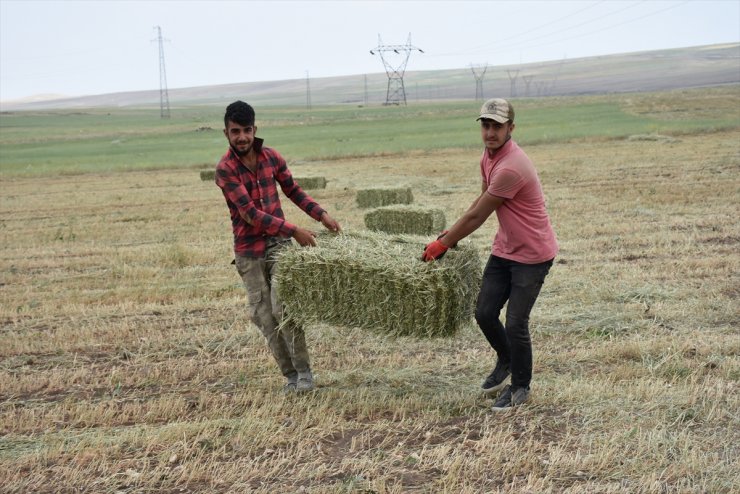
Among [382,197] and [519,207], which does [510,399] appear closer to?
[519,207]

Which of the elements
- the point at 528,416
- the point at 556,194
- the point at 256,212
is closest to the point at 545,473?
the point at 528,416

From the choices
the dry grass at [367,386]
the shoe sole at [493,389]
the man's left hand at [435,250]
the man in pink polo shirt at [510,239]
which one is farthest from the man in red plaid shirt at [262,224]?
the shoe sole at [493,389]

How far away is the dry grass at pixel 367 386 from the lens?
5.33 metres

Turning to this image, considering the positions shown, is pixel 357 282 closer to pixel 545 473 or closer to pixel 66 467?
pixel 545 473

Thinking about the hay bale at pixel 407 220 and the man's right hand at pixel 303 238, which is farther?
the hay bale at pixel 407 220

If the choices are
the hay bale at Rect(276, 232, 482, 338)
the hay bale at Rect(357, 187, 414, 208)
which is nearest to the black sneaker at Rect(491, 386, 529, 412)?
the hay bale at Rect(276, 232, 482, 338)

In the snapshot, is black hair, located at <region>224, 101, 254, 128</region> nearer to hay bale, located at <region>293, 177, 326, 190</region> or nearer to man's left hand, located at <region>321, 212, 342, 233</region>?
man's left hand, located at <region>321, 212, 342, 233</region>

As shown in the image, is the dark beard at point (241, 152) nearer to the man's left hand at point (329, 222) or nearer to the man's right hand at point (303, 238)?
the man's right hand at point (303, 238)

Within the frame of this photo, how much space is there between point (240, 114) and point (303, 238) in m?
1.16

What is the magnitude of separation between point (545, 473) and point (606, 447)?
56 cm

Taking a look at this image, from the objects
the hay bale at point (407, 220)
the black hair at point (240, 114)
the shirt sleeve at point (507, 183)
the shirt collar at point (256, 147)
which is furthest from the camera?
the hay bale at point (407, 220)

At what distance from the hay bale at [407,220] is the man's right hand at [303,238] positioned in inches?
281

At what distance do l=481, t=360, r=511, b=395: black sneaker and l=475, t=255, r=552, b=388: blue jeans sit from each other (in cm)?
24

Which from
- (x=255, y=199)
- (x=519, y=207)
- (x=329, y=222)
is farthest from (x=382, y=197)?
(x=519, y=207)
